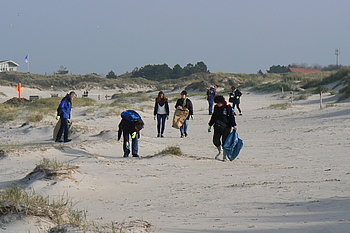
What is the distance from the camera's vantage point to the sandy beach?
573 centimetres

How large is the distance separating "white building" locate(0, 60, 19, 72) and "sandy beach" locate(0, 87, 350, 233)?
9230 cm

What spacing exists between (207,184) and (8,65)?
10278 cm

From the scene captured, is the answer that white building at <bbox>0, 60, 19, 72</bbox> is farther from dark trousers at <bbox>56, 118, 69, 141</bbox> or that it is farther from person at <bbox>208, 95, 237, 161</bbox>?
person at <bbox>208, 95, 237, 161</bbox>

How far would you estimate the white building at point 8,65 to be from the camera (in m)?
102

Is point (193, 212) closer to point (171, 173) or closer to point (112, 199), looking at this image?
point (112, 199)

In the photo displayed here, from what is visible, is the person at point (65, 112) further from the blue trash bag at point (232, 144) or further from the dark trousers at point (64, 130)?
the blue trash bag at point (232, 144)

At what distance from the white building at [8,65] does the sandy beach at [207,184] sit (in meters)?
92.3

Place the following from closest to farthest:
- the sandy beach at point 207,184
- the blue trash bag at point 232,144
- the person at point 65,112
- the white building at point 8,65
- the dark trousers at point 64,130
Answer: the sandy beach at point 207,184
the blue trash bag at point 232,144
the person at point 65,112
the dark trousers at point 64,130
the white building at point 8,65

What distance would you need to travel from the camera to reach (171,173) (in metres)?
9.42

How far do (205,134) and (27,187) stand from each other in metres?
11.4

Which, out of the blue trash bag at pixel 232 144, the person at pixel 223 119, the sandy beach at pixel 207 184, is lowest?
the sandy beach at pixel 207 184

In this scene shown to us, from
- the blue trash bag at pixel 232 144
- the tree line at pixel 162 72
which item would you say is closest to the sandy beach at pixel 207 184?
the blue trash bag at pixel 232 144

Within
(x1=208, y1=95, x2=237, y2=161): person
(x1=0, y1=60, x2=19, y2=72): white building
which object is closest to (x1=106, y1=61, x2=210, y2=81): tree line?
(x1=0, y1=60, x2=19, y2=72): white building

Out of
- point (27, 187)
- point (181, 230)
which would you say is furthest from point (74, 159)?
point (181, 230)
